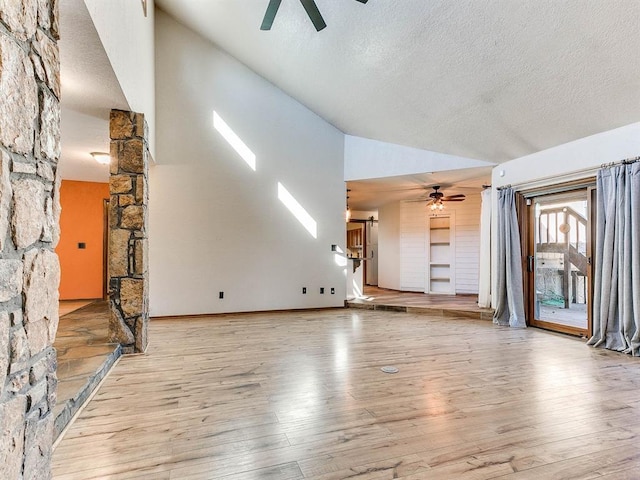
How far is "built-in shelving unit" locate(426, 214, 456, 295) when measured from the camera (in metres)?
8.22

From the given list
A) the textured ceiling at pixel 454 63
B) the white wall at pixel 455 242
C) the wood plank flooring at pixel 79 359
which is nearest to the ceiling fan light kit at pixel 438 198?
the white wall at pixel 455 242

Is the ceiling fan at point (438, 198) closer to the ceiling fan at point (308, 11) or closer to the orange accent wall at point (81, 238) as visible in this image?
the ceiling fan at point (308, 11)

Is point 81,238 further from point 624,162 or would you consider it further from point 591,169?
point 624,162

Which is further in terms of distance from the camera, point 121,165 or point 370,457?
point 121,165

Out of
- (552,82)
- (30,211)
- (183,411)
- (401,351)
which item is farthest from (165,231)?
(552,82)

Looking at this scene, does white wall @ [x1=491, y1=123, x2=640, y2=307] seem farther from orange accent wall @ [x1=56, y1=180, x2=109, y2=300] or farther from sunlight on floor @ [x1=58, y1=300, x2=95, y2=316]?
orange accent wall @ [x1=56, y1=180, x2=109, y2=300]

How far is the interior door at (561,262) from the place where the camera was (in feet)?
15.1

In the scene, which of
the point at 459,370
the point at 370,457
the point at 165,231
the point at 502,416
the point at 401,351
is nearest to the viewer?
the point at 370,457

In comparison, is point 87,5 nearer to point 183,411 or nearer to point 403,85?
point 183,411

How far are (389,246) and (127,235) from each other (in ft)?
22.7

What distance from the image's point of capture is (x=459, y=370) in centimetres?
320

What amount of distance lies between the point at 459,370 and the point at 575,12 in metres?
3.42

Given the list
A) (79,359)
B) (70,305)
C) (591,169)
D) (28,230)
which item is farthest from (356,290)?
(28,230)

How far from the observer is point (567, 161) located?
14.7 feet
